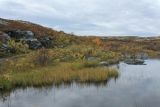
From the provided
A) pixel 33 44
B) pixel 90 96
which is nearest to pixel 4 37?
pixel 33 44

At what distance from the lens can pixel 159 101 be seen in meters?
17.8

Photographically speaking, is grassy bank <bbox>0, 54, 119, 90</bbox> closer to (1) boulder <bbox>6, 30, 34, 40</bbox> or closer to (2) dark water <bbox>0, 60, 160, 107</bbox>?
(2) dark water <bbox>0, 60, 160, 107</bbox>

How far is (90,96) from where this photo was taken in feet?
63.7

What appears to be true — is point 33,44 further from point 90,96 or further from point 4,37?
point 90,96

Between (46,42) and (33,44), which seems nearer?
(33,44)

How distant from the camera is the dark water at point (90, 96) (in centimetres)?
1723

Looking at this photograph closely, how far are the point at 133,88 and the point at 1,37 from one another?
23654mm

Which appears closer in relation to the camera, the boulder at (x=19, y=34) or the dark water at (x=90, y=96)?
the dark water at (x=90, y=96)

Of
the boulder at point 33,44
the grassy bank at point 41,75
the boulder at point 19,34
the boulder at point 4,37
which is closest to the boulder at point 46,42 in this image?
the boulder at point 19,34

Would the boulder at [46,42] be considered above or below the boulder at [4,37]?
below

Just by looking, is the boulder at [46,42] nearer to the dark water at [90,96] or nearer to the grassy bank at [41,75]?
the grassy bank at [41,75]

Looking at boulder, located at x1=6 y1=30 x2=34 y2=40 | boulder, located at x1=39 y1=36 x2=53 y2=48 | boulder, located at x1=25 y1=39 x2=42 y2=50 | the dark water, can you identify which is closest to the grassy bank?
the dark water

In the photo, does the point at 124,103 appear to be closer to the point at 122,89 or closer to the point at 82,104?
the point at 82,104

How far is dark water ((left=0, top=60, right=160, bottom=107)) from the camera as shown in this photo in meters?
17.2
